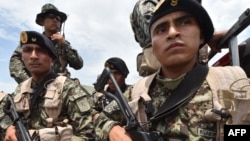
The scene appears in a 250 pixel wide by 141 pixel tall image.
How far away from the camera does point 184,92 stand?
5.79 ft

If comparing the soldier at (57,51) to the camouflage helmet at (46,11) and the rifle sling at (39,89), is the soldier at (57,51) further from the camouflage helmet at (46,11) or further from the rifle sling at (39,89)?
the rifle sling at (39,89)

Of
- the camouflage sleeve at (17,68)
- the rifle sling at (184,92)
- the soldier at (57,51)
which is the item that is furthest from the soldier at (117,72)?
the rifle sling at (184,92)

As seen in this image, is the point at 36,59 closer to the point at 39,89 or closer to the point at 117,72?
the point at 39,89

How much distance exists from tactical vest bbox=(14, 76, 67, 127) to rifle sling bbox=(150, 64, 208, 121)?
1.36 metres

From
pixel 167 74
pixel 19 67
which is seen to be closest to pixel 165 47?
pixel 167 74

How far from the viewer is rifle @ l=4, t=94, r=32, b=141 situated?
263cm

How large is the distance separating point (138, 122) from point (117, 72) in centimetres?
330

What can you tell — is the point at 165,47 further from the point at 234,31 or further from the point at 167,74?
the point at 234,31

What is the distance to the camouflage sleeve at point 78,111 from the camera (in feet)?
9.53

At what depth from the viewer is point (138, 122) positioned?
5.84ft

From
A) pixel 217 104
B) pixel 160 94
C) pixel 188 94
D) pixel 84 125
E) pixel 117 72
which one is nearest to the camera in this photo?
pixel 217 104

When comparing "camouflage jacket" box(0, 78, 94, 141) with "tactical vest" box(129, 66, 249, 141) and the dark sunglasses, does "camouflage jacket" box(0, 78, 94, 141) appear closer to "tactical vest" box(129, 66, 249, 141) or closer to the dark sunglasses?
"tactical vest" box(129, 66, 249, 141)

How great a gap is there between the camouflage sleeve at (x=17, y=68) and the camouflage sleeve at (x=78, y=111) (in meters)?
1.47

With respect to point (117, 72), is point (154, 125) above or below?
below
